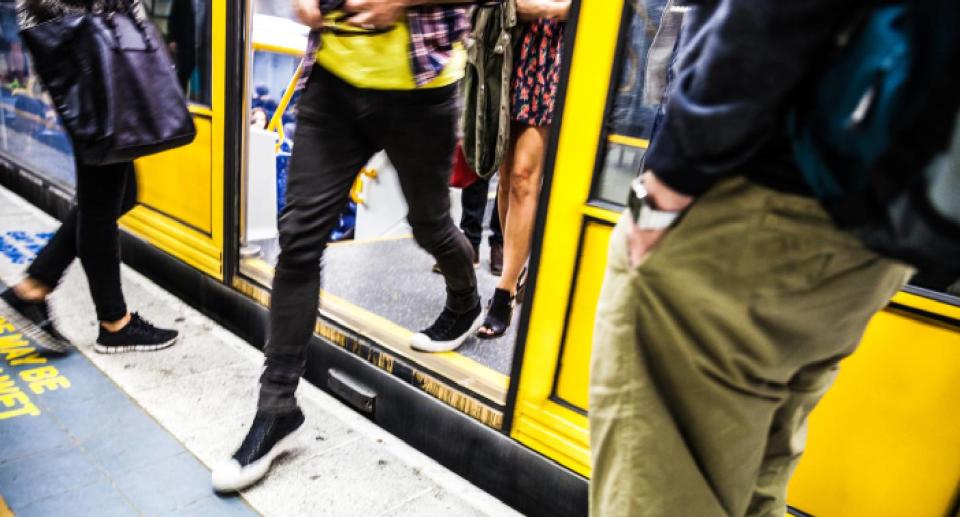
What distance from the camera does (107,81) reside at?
1.59 meters

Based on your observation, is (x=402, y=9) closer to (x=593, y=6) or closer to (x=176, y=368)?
(x=593, y=6)

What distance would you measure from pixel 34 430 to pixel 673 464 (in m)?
1.72

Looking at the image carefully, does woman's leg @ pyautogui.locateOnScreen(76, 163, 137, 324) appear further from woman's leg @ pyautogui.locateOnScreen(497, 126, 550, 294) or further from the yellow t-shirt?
woman's leg @ pyautogui.locateOnScreen(497, 126, 550, 294)

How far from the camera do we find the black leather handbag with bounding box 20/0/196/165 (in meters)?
1.56

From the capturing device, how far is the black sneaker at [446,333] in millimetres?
1960

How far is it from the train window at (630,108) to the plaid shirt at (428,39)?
43 cm

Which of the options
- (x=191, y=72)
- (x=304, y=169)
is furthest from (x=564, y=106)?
(x=191, y=72)

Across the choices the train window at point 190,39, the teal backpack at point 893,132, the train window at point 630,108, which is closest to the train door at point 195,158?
the train window at point 190,39

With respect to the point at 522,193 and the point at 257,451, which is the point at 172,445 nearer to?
the point at 257,451

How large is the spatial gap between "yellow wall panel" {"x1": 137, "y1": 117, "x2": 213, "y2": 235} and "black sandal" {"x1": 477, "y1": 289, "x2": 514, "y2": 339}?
47.5 inches

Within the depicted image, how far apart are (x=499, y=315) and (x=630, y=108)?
1.10 m

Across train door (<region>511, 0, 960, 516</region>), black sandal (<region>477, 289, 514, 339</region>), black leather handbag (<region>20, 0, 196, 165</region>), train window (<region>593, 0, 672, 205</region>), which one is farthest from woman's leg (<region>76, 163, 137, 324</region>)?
train window (<region>593, 0, 672, 205</region>)

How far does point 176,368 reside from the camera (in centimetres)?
202

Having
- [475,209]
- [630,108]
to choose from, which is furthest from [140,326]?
[630,108]
